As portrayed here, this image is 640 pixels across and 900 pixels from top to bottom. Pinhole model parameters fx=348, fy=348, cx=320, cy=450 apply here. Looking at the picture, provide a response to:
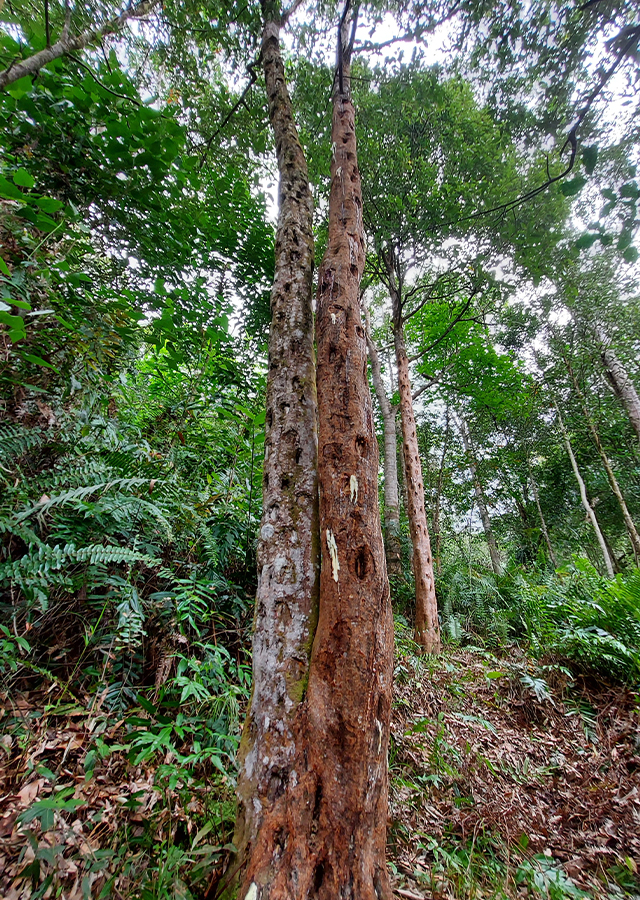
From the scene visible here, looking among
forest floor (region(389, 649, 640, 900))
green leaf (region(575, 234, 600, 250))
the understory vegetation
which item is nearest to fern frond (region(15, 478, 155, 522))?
the understory vegetation

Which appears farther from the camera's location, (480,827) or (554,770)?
(554,770)

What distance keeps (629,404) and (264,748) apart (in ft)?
35.1

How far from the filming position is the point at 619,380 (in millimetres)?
8664

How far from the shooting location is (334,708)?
51.4 inches

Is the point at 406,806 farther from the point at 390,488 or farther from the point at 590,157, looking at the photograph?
the point at 390,488

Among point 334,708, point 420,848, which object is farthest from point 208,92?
point 420,848

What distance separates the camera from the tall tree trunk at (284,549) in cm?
126

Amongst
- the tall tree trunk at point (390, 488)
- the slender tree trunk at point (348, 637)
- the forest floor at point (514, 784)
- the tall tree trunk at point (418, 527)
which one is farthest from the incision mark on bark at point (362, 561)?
the tall tree trunk at point (390, 488)

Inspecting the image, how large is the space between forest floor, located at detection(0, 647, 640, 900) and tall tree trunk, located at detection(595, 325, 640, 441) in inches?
308

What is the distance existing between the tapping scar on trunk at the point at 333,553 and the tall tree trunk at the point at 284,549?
179mm

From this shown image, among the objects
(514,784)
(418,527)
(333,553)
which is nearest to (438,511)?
(418,527)

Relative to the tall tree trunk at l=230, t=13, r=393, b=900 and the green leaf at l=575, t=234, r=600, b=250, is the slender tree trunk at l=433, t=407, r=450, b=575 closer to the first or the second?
the tall tree trunk at l=230, t=13, r=393, b=900

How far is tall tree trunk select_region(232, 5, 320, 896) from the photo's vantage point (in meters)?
1.26

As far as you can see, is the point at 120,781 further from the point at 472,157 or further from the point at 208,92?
the point at 472,157
